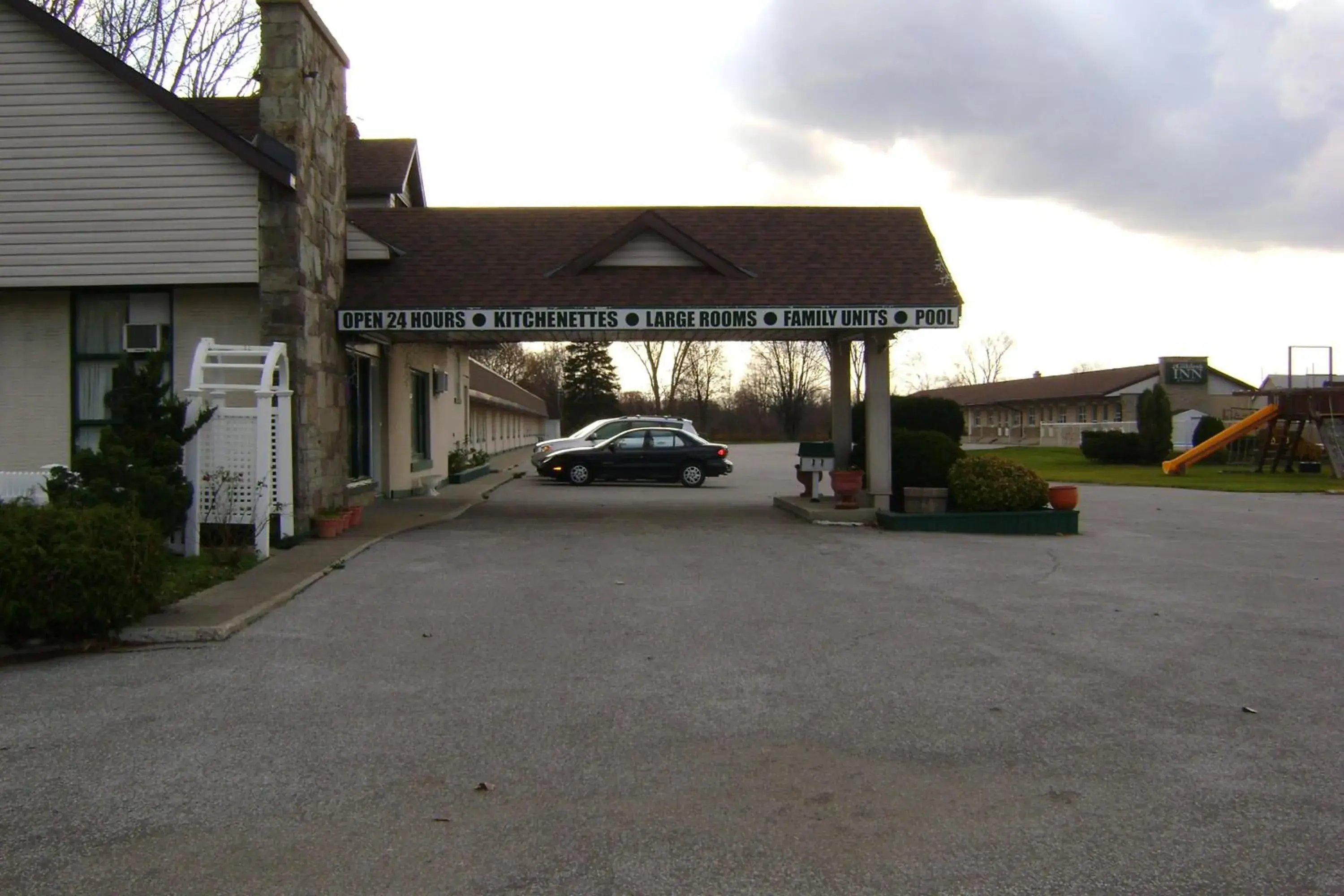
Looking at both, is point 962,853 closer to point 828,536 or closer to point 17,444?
point 828,536

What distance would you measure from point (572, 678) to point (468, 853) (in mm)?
2910

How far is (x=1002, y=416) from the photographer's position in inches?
3258

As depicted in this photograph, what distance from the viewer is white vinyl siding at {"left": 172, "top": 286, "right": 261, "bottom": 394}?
14836 millimetres

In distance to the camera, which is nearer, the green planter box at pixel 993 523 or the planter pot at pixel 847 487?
the green planter box at pixel 993 523

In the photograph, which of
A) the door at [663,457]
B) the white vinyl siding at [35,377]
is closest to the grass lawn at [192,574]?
the white vinyl siding at [35,377]

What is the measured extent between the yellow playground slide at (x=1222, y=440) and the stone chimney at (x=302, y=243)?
30425 millimetres

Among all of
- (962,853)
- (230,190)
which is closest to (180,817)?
(962,853)

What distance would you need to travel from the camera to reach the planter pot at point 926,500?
55.4ft

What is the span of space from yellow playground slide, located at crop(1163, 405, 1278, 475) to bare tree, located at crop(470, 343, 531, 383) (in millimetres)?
55763

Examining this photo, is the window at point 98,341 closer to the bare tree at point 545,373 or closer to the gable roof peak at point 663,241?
the gable roof peak at point 663,241

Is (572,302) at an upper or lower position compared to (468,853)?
upper

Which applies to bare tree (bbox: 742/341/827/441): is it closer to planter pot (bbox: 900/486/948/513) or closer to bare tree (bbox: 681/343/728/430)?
bare tree (bbox: 681/343/728/430)

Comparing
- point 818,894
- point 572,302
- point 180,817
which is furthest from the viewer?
point 572,302

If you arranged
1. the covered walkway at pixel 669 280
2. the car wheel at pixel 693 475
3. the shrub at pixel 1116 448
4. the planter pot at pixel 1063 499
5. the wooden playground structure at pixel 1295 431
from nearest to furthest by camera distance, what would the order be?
the covered walkway at pixel 669 280
the planter pot at pixel 1063 499
the car wheel at pixel 693 475
the wooden playground structure at pixel 1295 431
the shrub at pixel 1116 448
